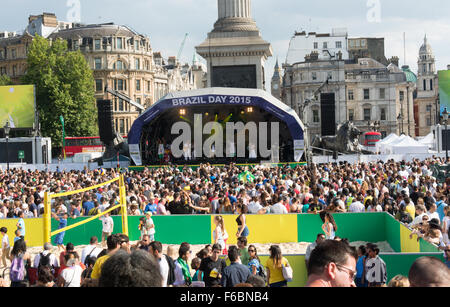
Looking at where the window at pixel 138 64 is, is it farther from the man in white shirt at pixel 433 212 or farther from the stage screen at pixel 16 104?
the man in white shirt at pixel 433 212

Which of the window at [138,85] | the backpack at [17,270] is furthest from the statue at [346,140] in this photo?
the window at [138,85]

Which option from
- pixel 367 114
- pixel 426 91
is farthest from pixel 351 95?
pixel 426 91

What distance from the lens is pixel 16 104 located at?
181 ft

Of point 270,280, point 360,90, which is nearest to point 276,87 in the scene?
point 360,90

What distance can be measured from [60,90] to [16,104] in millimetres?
15223

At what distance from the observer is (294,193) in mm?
19188

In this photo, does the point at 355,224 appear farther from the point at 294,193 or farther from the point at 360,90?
the point at 360,90

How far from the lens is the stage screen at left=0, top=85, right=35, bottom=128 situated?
5512cm

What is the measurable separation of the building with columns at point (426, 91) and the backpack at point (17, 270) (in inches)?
4365

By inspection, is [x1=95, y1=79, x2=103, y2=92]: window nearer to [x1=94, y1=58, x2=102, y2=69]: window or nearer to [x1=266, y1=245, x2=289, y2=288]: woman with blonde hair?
[x1=94, y1=58, x2=102, y2=69]: window

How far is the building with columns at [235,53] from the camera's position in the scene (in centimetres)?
4625

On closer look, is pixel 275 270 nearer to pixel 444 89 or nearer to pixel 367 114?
pixel 444 89

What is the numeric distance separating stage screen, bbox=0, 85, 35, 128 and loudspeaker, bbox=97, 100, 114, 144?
15.4 m
